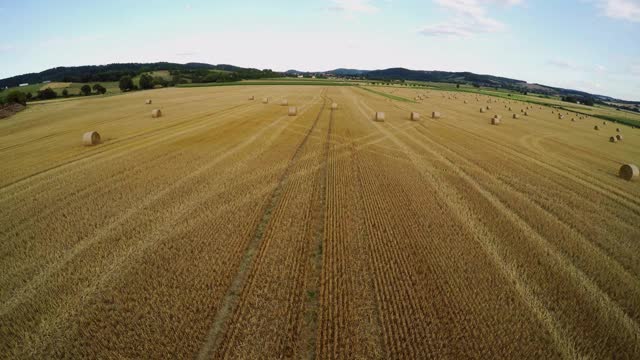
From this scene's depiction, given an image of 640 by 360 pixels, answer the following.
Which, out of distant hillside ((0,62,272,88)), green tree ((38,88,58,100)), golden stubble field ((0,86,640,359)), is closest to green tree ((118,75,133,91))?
green tree ((38,88,58,100))

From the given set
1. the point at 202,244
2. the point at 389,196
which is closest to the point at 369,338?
the point at 202,244

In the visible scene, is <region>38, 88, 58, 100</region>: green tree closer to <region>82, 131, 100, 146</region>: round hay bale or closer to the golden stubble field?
<region>82, 131, 100, 146</region>: round hay bale

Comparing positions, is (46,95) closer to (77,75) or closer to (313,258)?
(77,75)

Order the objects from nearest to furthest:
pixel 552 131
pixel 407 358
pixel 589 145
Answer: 1. pixel 407 358
2. pixel 589 145
3. pixel 552 131

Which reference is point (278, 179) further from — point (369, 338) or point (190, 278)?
point (369, 338)

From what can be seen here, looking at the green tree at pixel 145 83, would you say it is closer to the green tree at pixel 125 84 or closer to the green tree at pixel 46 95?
the green tree at pixel 125 84

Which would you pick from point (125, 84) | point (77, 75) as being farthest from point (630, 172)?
point (77, 75)

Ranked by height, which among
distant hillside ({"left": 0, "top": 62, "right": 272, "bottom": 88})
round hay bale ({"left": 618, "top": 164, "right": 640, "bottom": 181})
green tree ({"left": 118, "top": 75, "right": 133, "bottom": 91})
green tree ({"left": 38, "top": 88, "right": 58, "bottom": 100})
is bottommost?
round hay bale ({"left": 618, "top": 164, "right": 640, "bottom": 181})

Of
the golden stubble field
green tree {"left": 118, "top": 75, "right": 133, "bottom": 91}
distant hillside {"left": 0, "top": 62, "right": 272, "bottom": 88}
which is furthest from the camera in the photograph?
distant hillside {"left": 0, "top": 62, "right": 272, "bottom": 88}
